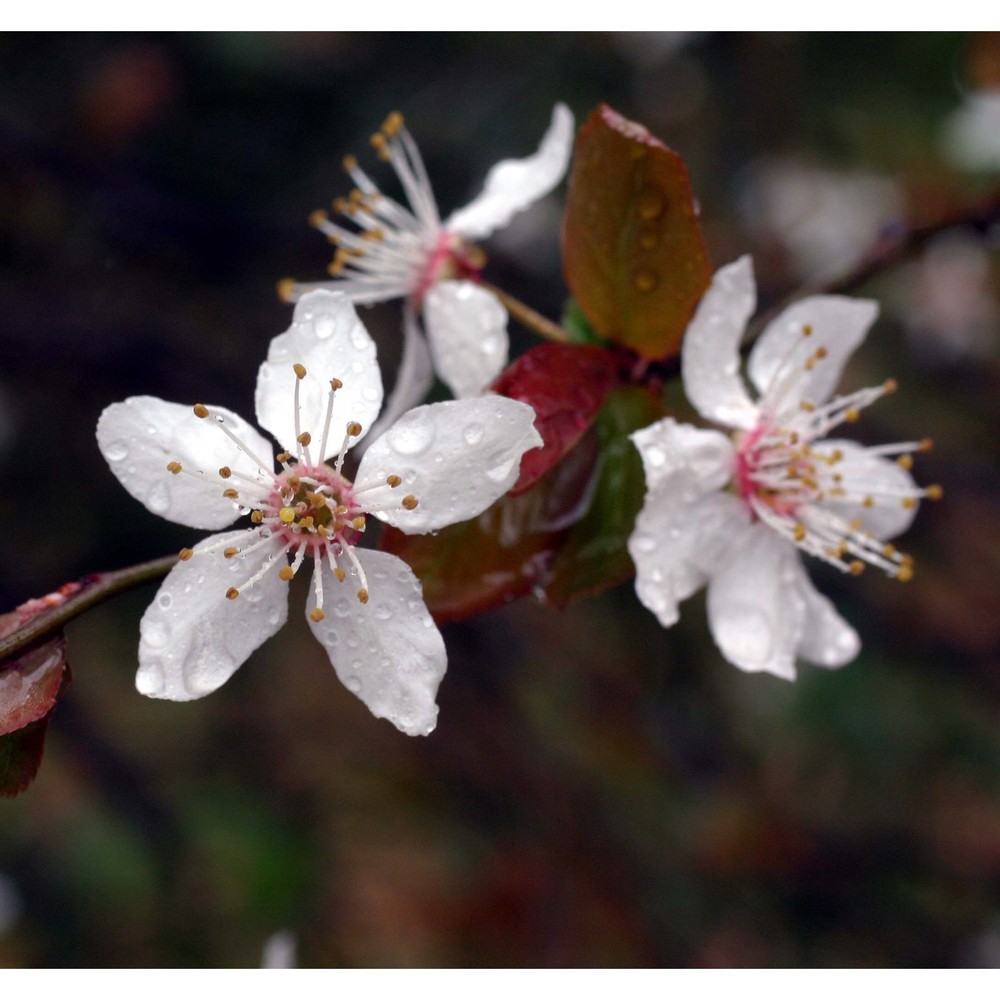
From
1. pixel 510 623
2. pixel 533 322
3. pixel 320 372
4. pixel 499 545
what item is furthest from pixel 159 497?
pixel 510 623

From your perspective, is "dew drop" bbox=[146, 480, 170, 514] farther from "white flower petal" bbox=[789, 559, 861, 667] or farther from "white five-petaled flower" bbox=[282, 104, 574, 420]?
"white flower petal" bbox=[789, 559, 861, 667]

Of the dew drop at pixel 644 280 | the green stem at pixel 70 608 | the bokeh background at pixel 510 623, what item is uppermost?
the dew drop at pixel 644 280

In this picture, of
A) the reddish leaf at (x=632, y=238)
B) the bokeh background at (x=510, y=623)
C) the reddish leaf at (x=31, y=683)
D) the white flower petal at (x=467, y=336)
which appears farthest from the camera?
the bokeh background at (x=510, y=623)

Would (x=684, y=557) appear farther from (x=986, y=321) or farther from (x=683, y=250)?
(x=986, y=321)

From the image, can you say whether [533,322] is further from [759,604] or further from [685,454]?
[759,604]

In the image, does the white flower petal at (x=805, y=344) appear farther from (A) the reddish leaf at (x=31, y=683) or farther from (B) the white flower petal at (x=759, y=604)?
(A) the reddish leaf at (x=31, y=683)

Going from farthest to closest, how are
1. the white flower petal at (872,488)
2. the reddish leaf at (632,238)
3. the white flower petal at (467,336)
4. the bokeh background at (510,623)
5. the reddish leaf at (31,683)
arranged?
the bokeh background at (510,623)
the white flower petal at (872,488)
the white flower petal at (467,336)
the reddish leaf at (632,238)
the reddish leaf at (31,683)

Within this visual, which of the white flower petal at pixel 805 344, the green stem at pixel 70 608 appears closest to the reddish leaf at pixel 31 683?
the green stem at pixel 70 608

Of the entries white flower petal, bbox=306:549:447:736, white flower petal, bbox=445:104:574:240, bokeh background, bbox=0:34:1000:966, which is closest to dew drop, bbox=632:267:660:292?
white flower petal, bbox=445:104:574:240
